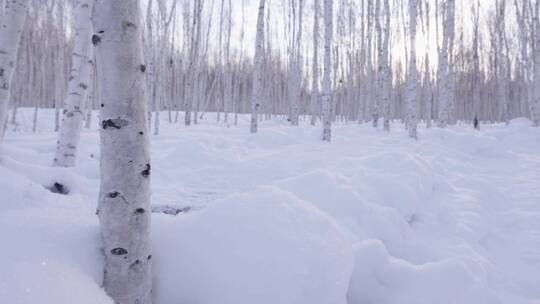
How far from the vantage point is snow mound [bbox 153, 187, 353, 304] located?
1653 mm

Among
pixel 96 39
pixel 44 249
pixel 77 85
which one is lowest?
pixel 44 249

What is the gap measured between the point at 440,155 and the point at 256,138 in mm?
4321

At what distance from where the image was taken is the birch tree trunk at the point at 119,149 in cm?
144

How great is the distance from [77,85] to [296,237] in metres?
3.47

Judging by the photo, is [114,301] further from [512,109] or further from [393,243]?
[512,109]

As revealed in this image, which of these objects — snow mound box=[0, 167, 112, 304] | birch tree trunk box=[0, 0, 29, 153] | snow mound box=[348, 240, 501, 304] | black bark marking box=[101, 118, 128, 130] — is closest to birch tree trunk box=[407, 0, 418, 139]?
snow mound box=[348, 240, 501, 304]

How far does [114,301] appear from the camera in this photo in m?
1.40

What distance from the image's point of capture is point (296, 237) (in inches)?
72.8

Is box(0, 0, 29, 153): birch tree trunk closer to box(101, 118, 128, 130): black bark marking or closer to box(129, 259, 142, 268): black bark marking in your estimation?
box(101, 118, 128, 130): black bark marking

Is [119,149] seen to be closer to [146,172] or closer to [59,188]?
[146,172]

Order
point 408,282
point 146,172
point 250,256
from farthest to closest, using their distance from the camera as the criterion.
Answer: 1. point 408,282
2. point 250,256
3. point 146,172

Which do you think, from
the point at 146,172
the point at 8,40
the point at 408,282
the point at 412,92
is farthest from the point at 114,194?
the point at 412,92

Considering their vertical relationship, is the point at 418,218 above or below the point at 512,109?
below

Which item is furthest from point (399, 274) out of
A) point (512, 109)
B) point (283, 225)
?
point (512, 109)
